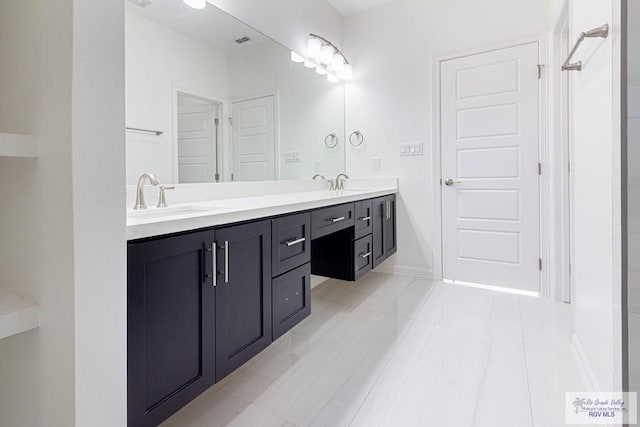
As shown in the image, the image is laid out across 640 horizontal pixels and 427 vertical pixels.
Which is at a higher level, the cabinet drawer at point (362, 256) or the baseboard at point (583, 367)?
the cabinet drawer at point (362, 256)

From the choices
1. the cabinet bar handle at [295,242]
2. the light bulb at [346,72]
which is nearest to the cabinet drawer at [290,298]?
the cabinet bar handle at [295,242]

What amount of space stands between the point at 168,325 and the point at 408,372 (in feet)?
3.62

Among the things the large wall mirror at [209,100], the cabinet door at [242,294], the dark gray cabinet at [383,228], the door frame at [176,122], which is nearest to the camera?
the cabinet door at [242,294]

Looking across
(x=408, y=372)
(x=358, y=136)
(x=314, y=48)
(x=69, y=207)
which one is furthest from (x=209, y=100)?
(x=408, y=372)

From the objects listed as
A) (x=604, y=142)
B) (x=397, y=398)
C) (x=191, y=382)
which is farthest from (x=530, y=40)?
(x=191, y=382)

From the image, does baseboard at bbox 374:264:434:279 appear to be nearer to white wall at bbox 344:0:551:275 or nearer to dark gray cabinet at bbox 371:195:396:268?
white wall at bbox 344:0:551:275

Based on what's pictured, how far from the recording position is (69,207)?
69 centimetres

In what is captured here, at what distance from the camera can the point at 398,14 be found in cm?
303

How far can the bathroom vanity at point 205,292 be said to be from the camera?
93 cm

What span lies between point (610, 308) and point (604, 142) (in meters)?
0.56

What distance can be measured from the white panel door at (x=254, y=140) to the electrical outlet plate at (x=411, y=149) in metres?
1.24

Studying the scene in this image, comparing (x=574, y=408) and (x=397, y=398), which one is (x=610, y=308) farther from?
(x=397, y=398)

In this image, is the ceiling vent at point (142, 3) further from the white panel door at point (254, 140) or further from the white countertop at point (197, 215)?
the white countertop at point (197, 215)


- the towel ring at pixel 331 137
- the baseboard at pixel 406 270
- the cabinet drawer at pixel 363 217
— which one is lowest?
the baseboard at pixel 406 270
